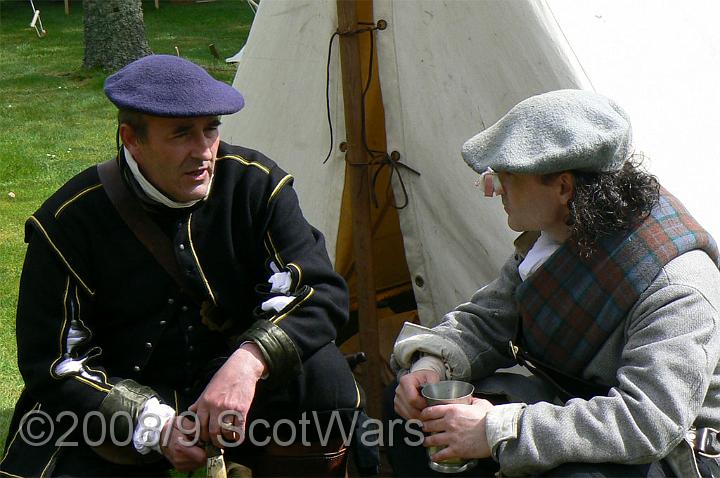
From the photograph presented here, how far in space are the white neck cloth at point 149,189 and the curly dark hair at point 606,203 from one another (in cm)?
110

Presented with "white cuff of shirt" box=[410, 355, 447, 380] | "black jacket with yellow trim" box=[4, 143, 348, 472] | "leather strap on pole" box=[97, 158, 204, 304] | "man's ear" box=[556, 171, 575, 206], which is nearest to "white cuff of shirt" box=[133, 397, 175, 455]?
"black jacket with yellow trim" box=[4, 143, 348, 472]

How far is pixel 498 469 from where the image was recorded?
2.51 meters

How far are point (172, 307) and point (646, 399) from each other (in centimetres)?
137

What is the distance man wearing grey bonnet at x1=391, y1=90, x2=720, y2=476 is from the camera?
222 cm

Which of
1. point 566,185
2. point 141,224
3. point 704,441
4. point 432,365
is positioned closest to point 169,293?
point 141,224

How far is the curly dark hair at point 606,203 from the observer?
7.88 ft

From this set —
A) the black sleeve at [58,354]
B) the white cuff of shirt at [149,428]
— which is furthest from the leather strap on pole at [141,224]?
the white cuff of shirt at [149,428]

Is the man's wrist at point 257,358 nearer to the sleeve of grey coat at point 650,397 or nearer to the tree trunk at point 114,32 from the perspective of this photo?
the sleeve of grey coat at point 650,397

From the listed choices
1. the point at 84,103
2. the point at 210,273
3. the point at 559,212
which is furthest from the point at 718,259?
the point at 84,103

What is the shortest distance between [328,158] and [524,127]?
5.12 feet

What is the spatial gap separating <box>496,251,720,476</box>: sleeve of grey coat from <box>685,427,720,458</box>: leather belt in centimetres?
3

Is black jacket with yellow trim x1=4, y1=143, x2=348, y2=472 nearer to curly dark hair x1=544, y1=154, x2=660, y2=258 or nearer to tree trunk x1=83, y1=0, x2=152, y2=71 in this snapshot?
curly dark hair x1=544, y1=154, x2=660, y2=258

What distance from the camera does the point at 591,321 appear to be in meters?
2.47

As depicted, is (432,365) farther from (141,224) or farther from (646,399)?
(141,224)
